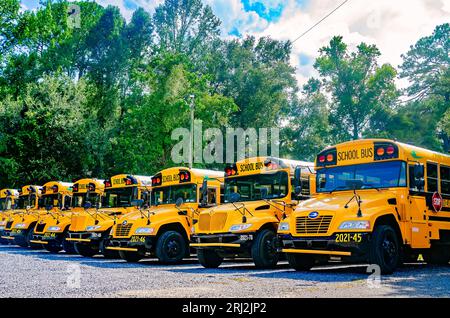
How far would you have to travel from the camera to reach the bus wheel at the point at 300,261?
10.6 metres

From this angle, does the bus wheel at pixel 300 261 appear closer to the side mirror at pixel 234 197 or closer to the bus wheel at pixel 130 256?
the side mirror at pixel 234 197

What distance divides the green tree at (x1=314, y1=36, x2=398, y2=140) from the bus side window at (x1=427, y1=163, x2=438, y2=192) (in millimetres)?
33037

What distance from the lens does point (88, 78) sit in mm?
39438

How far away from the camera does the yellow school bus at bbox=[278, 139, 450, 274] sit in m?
9.41

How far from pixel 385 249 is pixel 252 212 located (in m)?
3.13

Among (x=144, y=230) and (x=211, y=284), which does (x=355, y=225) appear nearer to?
(x=211, y=284)

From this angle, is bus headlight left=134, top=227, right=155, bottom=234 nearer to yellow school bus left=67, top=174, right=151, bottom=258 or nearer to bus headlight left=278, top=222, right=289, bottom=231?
yellow school bus left=67, top=174, right=151, bottom=258

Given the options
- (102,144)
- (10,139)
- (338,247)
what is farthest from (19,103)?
(338,247)

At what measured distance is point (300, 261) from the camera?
10.7m

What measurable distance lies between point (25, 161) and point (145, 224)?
21.2 meters

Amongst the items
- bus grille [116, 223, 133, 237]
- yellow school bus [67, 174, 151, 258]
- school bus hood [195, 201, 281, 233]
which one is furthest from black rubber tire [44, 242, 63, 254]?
school bus hood [195, 201, 281, 233]

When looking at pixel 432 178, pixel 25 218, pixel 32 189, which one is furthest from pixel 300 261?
pixel 32 189

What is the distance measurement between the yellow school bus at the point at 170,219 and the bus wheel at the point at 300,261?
3.11 m
